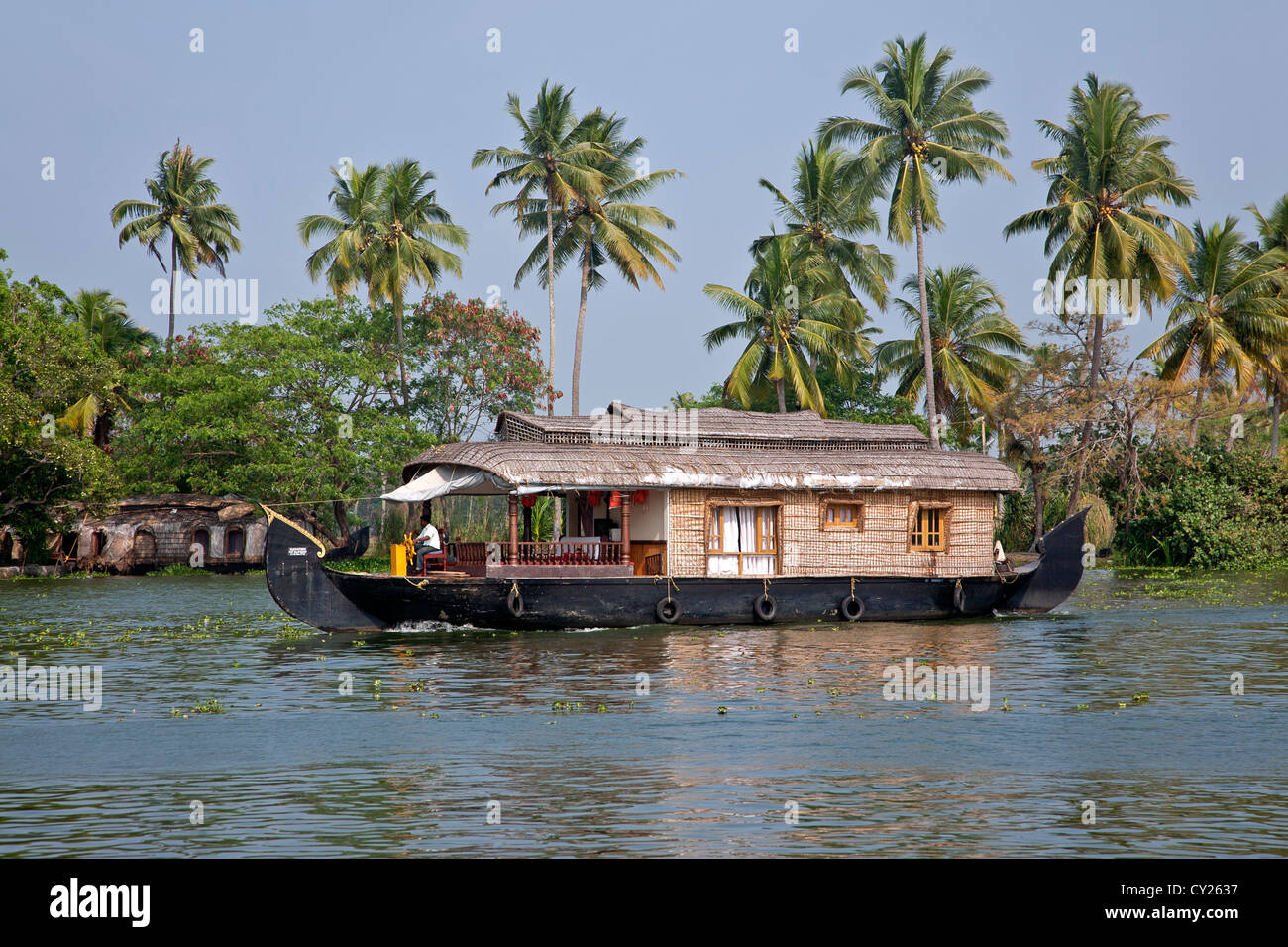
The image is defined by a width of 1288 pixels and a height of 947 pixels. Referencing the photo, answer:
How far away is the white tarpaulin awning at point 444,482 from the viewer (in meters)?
18.8

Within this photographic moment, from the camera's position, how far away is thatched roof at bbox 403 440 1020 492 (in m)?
18.5

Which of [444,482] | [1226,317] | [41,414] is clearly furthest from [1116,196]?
[41,414]

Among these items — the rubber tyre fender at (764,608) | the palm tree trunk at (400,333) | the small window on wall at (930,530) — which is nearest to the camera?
the rubber tyre fender at (764,608)

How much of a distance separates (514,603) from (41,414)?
21131 mm

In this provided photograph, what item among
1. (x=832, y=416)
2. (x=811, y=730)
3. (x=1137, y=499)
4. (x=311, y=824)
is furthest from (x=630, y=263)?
(x=311, y=824)

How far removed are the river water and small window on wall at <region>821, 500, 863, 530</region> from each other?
2643mm

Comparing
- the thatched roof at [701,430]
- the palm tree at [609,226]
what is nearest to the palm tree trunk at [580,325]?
the palm tree at [609,226]

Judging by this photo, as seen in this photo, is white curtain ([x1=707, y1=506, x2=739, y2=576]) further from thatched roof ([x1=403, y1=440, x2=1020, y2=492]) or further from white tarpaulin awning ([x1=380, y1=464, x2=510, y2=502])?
white tarpaulin awning ([x1=380, y1=464, x2=510, y2=502])

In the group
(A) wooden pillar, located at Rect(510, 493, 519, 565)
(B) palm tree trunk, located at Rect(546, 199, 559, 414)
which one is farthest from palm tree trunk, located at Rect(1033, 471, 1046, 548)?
(A) wooden pillar, located at Rect(510, 493, 519, 565)

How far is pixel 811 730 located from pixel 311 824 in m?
4.71

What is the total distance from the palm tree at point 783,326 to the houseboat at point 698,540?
48.1ft

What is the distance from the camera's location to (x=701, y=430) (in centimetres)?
2116

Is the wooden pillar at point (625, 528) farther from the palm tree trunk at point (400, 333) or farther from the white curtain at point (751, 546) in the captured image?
the palm tree trunk at point (400, 333)

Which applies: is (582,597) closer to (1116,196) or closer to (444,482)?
(444,482)
